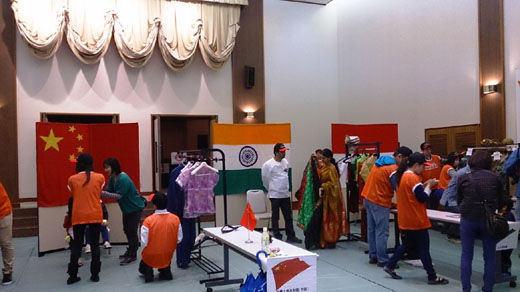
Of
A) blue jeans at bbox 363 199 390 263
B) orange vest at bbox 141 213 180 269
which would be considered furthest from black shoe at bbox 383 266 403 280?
orange vest at bbox 141 213 180 269

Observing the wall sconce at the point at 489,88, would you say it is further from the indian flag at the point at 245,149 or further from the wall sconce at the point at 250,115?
the wall sconce at the point at 250,115

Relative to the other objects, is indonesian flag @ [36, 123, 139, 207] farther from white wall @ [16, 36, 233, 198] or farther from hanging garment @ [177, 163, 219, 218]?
hanging garment @ [177, 163, 219, 218]

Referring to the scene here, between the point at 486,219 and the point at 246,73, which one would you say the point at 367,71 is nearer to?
the point at 246,73

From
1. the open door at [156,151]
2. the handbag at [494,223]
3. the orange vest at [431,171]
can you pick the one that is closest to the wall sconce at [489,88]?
the orange vest at [431,171]

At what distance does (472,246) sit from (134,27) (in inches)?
290

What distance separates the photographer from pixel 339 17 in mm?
10867

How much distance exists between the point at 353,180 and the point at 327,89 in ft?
13.7

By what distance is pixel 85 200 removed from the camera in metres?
5.04

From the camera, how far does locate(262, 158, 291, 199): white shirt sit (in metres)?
7.15

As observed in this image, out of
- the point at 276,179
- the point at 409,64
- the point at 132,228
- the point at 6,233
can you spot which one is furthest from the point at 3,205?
the point at 409,64

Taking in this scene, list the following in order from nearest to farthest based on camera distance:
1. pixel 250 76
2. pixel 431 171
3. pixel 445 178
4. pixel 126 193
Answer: pixel 126 193 → pixel 445 178 → pixel 431 171 → pixel 250 76

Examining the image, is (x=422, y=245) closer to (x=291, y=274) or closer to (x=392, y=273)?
(x=392, y=273)

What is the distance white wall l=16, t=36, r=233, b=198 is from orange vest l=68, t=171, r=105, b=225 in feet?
13.2

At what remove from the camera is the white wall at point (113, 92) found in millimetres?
8438
